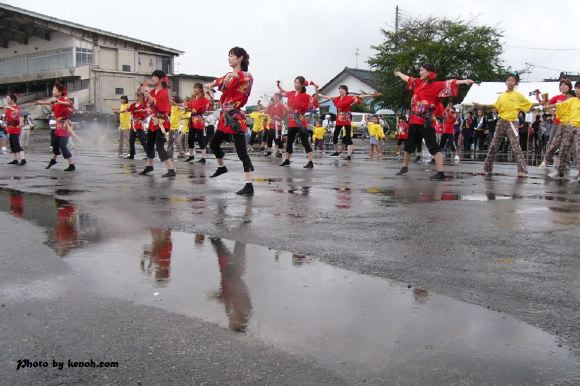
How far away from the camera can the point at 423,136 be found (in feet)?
40.5

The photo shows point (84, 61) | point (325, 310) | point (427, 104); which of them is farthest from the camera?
point (84, 61)

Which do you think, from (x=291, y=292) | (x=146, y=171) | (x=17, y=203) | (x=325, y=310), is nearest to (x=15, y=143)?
(x=146, y=171)

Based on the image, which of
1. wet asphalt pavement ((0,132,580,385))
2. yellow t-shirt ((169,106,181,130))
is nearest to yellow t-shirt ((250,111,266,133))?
yellow t-shirt ((169,106,181,130))

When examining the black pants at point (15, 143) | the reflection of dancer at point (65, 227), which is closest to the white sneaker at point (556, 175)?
the reflection of dancer at point (65, 227)

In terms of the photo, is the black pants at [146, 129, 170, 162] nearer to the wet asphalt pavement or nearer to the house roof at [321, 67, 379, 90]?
the wet asphalt pavement

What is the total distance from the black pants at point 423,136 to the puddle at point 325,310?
744 centimetres

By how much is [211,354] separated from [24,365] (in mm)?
845

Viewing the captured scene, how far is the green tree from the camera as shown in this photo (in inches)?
1817

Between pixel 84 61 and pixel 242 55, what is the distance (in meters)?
47.5

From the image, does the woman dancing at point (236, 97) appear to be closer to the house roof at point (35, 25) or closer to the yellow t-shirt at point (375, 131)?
the yellow t-shirt at point (375, 131)

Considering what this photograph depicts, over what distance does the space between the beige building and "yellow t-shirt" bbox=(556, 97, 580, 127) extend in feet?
148

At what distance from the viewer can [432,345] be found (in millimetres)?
3152

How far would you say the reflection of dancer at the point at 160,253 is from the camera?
446 cm

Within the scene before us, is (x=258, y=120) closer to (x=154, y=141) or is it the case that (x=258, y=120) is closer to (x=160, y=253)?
(x=154, y=141)
